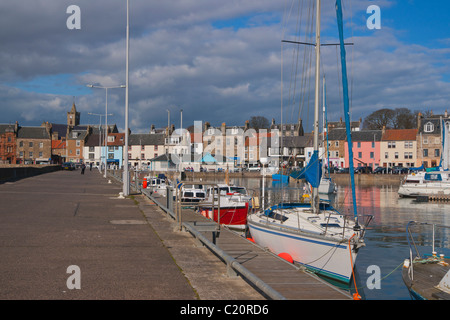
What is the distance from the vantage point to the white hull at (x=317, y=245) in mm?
14203

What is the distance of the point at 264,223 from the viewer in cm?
1762

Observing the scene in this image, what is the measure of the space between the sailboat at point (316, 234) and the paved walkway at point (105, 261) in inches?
143

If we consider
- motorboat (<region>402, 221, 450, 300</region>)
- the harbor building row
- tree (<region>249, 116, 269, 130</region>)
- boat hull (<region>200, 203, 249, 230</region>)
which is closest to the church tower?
the harbor building row

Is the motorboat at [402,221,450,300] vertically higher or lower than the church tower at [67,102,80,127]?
lower

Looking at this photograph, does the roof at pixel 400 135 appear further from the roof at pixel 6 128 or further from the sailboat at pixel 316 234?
the roof at pixel 6 128

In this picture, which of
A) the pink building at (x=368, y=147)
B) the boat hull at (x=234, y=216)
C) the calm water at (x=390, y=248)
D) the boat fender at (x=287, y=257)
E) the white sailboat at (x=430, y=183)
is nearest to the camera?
the calm water at (x=390, y=248)

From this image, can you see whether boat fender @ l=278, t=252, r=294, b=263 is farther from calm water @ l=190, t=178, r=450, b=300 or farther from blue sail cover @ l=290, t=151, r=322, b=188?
blue sail cover @ l=290, t=151, r=322, b=188

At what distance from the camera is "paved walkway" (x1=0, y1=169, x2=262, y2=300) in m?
8.06

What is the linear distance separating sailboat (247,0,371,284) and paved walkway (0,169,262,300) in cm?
364

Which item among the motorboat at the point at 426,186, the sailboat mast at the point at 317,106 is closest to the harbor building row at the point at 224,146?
the motorboat at the point at 426,186

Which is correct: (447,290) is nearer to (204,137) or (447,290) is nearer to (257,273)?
(257,273)

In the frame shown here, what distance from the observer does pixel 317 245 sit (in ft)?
48.6
